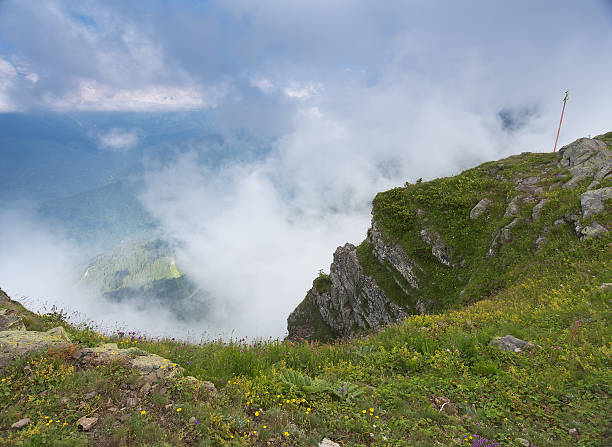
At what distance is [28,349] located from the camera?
571 centimetres

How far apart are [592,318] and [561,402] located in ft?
14.6

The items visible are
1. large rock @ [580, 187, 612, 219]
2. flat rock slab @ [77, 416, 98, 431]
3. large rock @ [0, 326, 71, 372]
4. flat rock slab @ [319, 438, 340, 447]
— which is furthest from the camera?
large rock @ [580, 187, 612, 219]

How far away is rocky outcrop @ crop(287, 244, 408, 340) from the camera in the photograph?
25.5 metres

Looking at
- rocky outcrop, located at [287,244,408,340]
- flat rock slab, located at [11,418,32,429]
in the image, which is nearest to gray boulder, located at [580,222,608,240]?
rocky outcrop, located at [287,244,408,340]

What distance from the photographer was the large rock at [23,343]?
551 cm

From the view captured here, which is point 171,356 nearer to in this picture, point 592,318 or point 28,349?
point 28,349

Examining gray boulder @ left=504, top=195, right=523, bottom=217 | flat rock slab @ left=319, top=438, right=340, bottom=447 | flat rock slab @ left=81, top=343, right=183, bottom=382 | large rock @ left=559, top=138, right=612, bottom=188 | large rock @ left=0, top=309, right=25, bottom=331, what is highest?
large rock @ left=559, top=138, right=612, bottom=188

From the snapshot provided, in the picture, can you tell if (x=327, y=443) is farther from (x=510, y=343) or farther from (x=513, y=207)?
(x=513, y=207)

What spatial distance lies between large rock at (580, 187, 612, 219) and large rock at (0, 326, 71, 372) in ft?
76.0

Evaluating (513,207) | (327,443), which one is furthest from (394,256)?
(327,443)

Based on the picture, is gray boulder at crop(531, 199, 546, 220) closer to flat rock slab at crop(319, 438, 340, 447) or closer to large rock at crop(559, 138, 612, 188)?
large rock at crop(559, 138, 612, 188)

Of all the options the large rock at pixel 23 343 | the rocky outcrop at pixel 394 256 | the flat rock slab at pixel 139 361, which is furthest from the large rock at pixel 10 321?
the rocky outcrop at pixel 394 256

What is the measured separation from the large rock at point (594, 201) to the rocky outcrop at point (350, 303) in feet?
44.2

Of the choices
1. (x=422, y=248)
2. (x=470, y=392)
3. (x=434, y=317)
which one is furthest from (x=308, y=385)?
(x=422, y=248)
